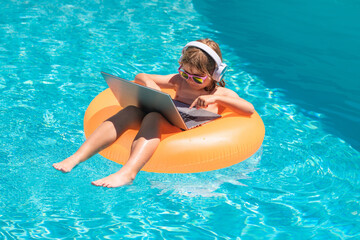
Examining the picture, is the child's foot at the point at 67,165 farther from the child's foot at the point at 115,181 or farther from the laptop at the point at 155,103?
the laptop at the point at 155,103

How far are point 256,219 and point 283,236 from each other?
0.22 metres

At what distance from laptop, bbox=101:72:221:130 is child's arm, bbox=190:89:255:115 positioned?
0.16 metres

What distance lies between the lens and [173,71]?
581cm

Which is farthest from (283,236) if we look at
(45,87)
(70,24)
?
(70,24)

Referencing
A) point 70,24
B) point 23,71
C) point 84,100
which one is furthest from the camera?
point 70,24

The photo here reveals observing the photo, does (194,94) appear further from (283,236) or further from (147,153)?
(283,236)

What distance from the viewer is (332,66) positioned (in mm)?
6281

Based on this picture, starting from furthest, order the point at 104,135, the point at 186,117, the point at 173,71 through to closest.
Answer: the point at 173,71 → the point at 186,117 → the point at 104,135

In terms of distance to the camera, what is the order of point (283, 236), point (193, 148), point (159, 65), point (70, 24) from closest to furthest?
point (283, 236)
point (193, 148)
point (159, 65)
point (70, 24)

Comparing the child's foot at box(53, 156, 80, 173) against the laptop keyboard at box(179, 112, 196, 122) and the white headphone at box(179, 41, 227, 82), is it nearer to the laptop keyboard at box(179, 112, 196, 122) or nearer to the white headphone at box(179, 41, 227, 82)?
the laptop keyboard at box(179, 112, 196, 122)

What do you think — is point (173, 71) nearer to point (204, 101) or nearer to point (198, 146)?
point (204, 101)

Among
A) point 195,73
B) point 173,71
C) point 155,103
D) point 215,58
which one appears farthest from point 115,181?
point 173,71

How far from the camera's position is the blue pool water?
10.6 ft

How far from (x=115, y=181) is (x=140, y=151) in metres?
0.28
